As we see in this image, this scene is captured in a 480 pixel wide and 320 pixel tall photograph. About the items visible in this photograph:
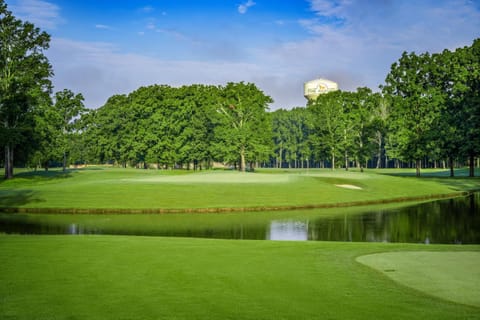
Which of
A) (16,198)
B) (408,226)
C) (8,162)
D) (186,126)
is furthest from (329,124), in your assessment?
(408,226)

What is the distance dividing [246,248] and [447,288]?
8209 mm

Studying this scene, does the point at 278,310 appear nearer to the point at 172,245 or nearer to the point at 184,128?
the point at 172,245

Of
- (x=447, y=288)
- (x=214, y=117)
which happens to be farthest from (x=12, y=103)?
(x=447, y=288)

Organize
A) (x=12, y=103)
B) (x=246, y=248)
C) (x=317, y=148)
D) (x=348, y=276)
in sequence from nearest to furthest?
(x=348, y=276) → (x=246, y=248) → (x=12, y=103) → (x=317, y=148)

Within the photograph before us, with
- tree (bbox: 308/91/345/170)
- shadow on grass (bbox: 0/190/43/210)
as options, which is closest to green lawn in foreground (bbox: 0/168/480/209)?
shadow on grass (bbox: 0/190/43/210)

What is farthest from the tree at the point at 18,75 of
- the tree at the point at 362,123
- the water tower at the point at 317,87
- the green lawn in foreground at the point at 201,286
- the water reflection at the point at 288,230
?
the water tower at the point at 317,87

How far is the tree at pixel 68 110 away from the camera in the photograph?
3184 inches

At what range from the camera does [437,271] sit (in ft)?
41.5

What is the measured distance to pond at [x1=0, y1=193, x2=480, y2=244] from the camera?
2680 centimetres

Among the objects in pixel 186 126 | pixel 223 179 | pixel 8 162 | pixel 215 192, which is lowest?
pixel 215 192

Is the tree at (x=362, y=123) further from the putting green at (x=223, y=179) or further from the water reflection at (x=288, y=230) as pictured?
the water reflection at (x=288, y=230)

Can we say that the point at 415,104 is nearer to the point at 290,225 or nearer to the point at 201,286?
the point at 290,225

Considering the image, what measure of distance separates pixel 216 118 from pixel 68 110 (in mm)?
25229

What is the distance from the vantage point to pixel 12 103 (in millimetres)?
61312
